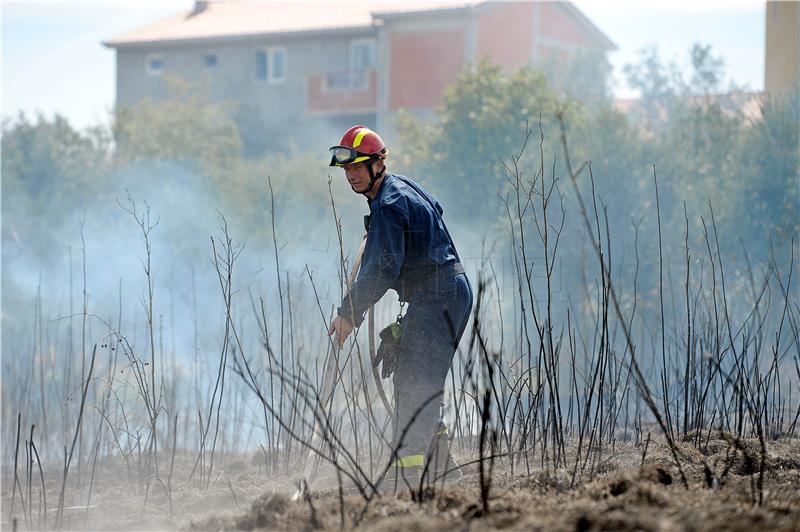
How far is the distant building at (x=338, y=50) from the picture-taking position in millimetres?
27000

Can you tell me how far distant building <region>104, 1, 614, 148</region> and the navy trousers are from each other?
2134cm

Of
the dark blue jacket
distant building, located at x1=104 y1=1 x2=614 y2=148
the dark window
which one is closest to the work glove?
the dark blue jacket

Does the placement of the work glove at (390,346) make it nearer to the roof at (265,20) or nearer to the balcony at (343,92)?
the roof at (265,20)

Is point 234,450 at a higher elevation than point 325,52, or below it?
below

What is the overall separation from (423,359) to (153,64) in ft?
93.4

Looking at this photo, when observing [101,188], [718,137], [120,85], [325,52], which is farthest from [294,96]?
[718,137]

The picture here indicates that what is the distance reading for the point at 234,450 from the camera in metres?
8.77

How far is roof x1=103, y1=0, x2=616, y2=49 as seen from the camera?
29.5 metres

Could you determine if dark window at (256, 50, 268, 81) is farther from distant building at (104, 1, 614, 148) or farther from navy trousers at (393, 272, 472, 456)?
navy trousers at (393, 272, 472, 456)

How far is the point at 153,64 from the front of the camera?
31875mm

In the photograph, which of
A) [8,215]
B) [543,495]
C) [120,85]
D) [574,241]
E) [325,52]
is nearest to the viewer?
[543,495]

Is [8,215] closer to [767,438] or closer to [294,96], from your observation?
[294,96]

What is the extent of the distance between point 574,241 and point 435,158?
4.21 metres

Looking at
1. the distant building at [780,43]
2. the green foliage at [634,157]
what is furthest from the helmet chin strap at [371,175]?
the distant building at [780,43]
